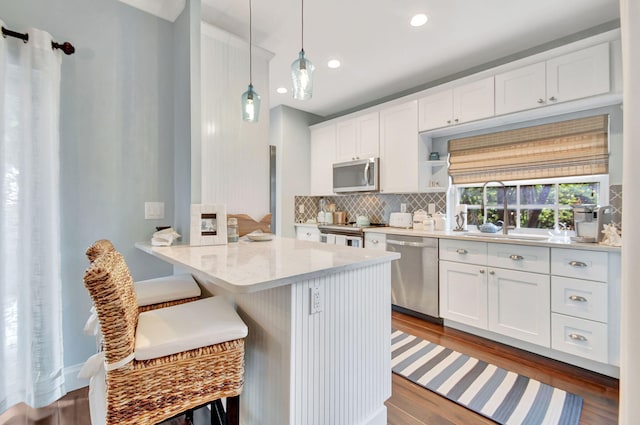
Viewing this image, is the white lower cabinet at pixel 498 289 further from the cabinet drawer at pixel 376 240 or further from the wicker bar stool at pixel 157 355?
the wicker bar stool at pixel 157 355

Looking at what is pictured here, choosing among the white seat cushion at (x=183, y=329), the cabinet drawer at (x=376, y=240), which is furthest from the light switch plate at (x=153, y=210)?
the cabinet drawer at (x=376, y=240)

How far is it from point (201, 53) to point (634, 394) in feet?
9.08

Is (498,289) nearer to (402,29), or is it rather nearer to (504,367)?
(504,367)

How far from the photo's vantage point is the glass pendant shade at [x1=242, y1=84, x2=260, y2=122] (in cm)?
176

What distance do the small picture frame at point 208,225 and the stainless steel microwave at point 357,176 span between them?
2238 millimetres

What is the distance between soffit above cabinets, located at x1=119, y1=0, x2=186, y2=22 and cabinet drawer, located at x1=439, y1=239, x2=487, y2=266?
9.74 feet

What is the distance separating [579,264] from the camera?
2105mm

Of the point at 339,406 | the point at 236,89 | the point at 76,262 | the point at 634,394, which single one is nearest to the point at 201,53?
the point at 236,89

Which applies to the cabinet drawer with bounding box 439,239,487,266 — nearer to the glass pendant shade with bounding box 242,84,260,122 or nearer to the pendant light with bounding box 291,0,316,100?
the pendant light with bounding box 291,0,316,100

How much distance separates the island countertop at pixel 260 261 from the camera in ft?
3.41

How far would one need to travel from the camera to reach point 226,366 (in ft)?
3.82

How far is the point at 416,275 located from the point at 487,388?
1.24 m

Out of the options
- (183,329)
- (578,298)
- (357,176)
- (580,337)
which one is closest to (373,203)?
(357,176)

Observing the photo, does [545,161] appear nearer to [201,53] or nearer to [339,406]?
[339,406]
